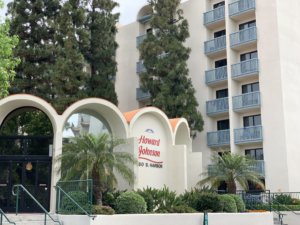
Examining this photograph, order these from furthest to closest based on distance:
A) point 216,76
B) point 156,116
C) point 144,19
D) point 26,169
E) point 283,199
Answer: point 144,19
point 216,76
point 283,199
point 156,116
point 26,169

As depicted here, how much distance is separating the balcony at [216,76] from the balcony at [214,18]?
4435 millimetres

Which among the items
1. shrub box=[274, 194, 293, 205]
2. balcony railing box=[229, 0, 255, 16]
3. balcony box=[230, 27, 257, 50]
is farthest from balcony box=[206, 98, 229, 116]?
shrub box=[274, 194, 293, 205]

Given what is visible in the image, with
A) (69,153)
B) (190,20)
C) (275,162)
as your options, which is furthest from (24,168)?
(190,20)

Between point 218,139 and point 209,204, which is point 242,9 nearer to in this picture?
point 218,139

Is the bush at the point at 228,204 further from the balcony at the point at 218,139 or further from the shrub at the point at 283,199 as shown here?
the balcony at the point at 218,139

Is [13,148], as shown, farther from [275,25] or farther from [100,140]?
[275,25]

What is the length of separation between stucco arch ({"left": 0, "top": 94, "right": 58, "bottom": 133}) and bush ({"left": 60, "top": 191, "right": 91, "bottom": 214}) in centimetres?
566

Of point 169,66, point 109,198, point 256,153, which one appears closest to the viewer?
point 109,198

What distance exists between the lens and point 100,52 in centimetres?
3700

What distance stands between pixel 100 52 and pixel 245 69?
1238 cm

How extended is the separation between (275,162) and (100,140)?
18.0 meters

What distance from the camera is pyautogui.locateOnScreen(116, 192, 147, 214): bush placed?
18891 mm

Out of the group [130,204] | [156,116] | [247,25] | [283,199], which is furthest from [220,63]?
[130,204]

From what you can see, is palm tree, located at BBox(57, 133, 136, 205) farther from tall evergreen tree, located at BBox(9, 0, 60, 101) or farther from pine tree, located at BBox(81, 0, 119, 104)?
pine tree, located at BBox(81, 0, 119, 104)
